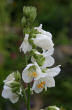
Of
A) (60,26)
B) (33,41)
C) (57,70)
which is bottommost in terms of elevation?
(60,26)

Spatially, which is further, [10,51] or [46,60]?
[10,51]

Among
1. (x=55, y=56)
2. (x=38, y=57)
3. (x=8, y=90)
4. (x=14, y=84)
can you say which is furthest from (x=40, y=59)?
(x=55, y=56)

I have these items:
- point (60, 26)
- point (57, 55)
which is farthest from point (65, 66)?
point (60, 26)

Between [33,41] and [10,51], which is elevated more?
[33,41]

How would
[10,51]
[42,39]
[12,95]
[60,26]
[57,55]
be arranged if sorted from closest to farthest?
[42,39] < [12,95] < [10,51] < [57,55] < [60,26]

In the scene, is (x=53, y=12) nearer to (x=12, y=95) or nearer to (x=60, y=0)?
(x=60, y=0)

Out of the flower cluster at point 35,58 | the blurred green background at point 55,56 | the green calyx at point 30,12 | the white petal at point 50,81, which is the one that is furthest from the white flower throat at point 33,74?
the blurred green background at point 55,56
